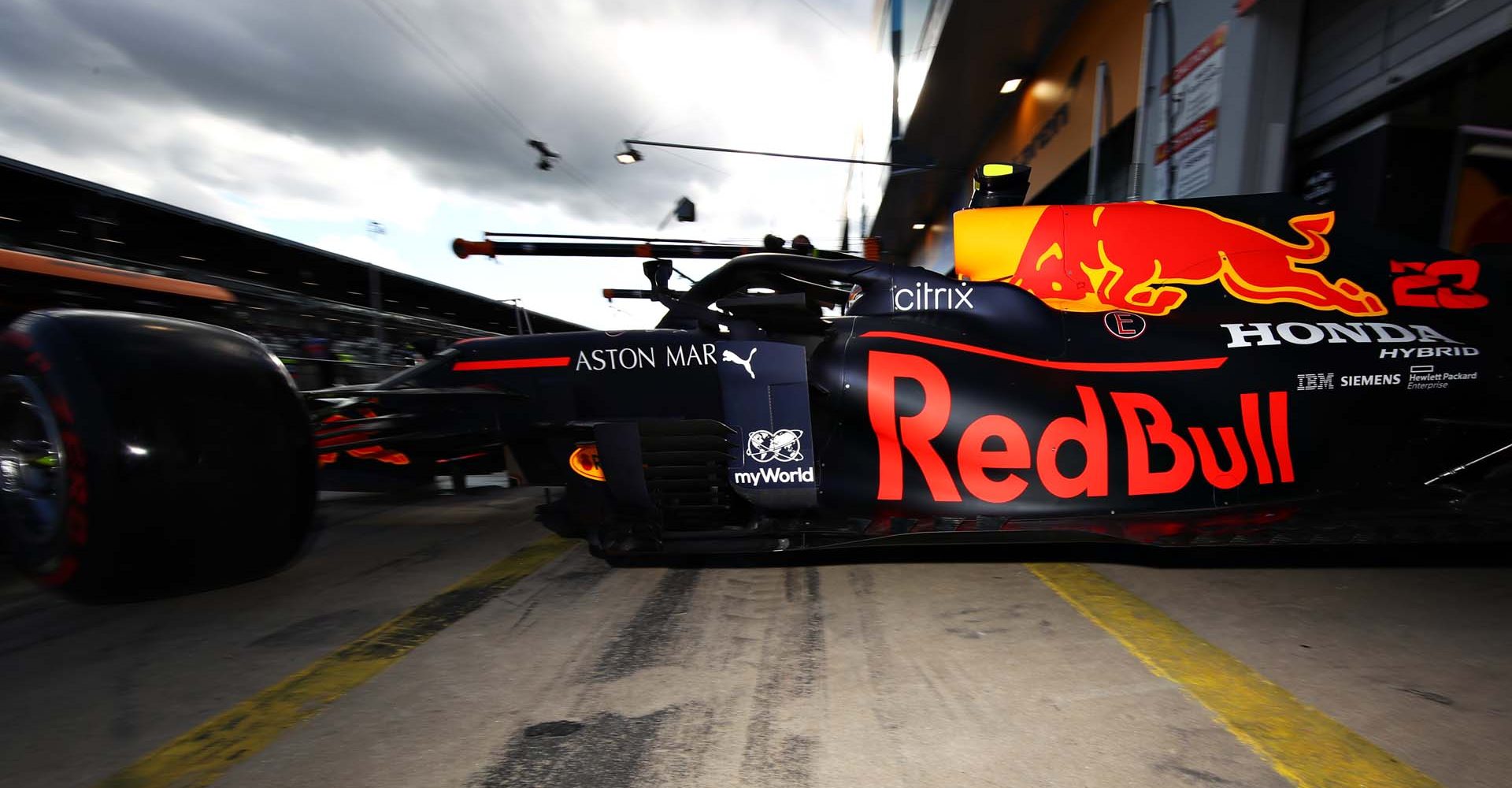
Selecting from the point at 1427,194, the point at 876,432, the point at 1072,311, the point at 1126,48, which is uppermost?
the point at 1126,48

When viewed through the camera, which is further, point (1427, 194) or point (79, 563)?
point (1427, 194)

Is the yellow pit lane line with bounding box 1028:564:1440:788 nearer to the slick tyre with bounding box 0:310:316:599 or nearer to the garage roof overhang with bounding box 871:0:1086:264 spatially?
the slick tyre with bounding box 0:310:316:599

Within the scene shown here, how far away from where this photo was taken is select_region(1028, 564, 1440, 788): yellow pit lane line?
1.17 m

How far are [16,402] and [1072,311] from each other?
132 inches

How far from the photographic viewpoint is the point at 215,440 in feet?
5.76

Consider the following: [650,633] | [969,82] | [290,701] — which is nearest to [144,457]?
[290,701]

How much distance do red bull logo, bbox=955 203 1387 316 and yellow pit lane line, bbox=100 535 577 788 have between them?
2.37m

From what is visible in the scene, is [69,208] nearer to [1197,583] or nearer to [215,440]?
[215,440]

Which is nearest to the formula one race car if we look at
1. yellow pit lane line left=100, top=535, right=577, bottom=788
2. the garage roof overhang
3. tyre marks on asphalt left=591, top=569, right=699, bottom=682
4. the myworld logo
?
the myworld logo

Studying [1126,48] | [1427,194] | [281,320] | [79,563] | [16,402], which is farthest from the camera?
[281,320]

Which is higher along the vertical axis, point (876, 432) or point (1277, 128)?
point (1277, 128)

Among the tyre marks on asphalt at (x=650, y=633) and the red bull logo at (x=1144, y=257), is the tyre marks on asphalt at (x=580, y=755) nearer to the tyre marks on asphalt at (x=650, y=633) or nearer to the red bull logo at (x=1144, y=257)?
the tyre marks on asphalt at (x=650, y=633)

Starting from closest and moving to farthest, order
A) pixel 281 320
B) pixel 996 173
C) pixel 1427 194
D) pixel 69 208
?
pixel 996 173 < pixel 1427 194 < pixel 281 320 < pixel 69 208

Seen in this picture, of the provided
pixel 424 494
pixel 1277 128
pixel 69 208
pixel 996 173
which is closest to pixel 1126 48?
pixel 1277 128
